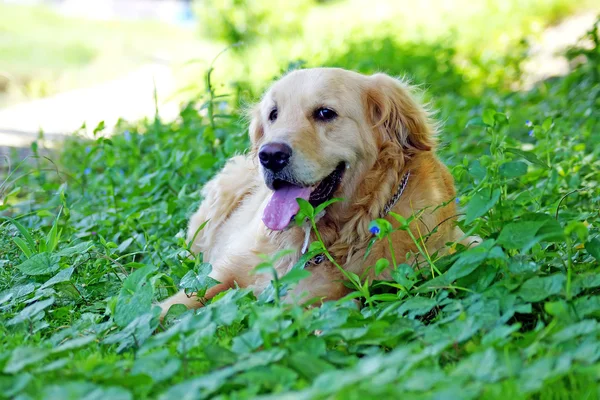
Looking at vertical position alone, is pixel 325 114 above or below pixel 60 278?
above

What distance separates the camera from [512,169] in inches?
109

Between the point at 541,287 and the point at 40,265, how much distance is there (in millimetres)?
2109

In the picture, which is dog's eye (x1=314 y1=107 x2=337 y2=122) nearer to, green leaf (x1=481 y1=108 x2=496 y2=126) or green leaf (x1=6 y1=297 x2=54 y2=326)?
green leaf (x1=481 y1=108 x2=496 y2=126)

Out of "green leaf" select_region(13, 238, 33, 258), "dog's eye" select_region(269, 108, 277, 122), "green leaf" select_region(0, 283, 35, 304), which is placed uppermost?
"dog's eye" select_region(269, 108, 277, 122)

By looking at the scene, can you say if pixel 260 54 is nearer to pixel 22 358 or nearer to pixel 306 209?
pixel 306 209

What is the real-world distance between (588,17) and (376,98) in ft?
31.2

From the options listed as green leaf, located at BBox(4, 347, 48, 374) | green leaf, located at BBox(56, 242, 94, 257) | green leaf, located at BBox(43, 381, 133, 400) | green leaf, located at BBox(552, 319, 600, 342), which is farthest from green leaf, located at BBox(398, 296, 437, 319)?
green leaf, located at BBox(56, 242, 94, 257)

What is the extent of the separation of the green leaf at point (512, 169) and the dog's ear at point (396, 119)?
741 mm

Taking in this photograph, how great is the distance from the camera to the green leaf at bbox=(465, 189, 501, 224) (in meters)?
2.58

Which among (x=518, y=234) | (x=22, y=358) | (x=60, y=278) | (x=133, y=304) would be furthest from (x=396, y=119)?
(x=22, y=358)

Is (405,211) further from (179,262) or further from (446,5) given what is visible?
(446,5)

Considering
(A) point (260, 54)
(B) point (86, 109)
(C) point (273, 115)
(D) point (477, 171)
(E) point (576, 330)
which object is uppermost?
(A) point (260, 54)

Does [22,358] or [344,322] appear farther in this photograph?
[344,322]

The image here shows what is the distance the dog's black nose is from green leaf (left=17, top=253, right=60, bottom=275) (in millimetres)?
1045
